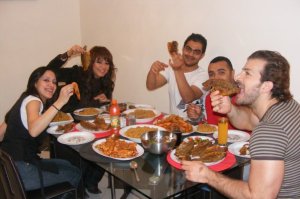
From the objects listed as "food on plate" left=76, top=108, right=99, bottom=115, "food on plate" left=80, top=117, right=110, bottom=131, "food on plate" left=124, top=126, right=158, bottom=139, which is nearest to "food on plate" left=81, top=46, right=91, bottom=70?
"food on plate" left=76, top=108, right=99, bottom=115

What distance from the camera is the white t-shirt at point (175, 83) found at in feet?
10.7

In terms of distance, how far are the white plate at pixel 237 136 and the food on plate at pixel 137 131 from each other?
526mm

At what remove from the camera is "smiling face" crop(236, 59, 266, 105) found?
1701 mm

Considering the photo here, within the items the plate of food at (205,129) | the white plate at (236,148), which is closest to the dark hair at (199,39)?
the plate of food at (205,129)

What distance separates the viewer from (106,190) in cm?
338

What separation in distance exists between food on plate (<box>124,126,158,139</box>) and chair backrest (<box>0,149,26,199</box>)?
2.69ft

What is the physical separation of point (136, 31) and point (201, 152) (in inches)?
94.8

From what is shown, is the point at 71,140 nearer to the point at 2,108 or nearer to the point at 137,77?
the point at 137,77

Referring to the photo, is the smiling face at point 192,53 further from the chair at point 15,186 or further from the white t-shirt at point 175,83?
the chair at point 15,186

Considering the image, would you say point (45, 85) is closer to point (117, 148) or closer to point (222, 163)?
point (117, 148)

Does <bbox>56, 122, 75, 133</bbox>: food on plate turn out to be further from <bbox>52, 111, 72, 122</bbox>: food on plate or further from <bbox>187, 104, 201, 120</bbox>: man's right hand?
<bbox>187, 104, 201, 120</bbox>: man's right hand

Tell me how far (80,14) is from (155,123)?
3173 millimetres

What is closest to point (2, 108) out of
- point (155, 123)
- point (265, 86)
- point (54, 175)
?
point (54, 175)

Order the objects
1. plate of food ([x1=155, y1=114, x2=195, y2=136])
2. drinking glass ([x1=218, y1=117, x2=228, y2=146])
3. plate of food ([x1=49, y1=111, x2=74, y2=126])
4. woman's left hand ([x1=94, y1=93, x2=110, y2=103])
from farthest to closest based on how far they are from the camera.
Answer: woman's left hand ([x1=94, y1=93, x2=110, y2=103]) < plate of food ([x1=49, y1=111, x2=74, y2=126]) < plate of food ([x1=155, y1=114, x2=195, y2=136]) < drinking glass ([x1=218, y1=117, x2=228, y2=146])
